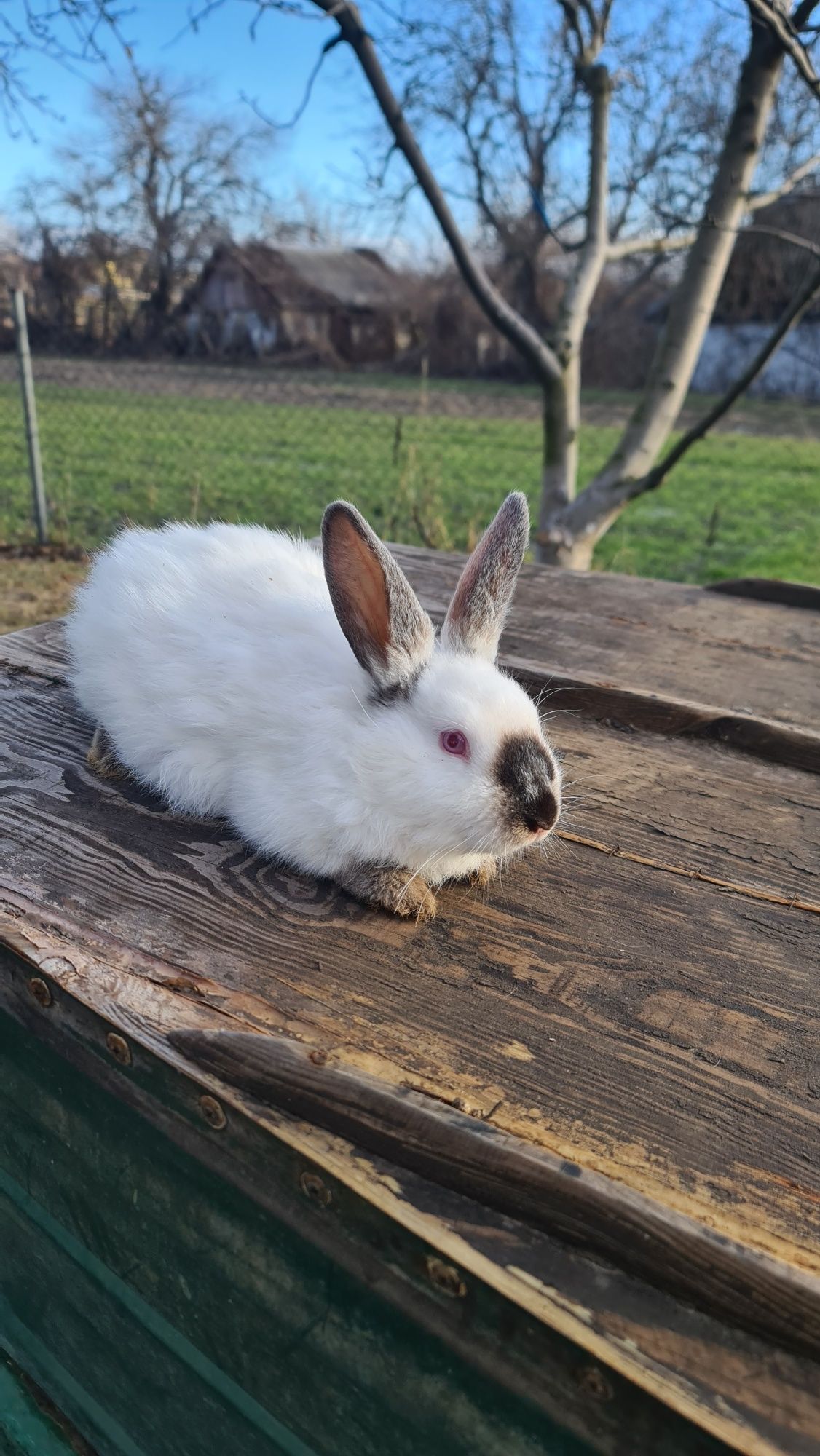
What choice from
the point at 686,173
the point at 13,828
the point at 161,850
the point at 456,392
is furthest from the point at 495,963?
the point at 456,392

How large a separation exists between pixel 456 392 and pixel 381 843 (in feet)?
63.5

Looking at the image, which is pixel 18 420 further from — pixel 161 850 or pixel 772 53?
pixel 161 850

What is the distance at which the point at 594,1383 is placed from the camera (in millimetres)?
824

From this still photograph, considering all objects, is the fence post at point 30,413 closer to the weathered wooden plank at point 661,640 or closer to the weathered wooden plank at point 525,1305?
the weathered wooden plank at point 661,640

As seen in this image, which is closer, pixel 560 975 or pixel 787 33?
pixel 560 975

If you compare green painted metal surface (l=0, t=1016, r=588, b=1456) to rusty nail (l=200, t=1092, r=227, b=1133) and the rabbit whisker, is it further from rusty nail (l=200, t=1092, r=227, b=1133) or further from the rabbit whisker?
the rabbit whisker

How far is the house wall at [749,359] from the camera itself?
66.5 ft

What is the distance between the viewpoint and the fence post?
6336 mm

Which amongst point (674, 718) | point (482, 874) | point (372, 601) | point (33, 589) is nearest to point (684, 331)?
point (674, 718)

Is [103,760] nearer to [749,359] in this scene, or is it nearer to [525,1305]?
[525,1305]

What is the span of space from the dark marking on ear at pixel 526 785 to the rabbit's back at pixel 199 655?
0.32 m

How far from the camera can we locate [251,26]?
3709 mm

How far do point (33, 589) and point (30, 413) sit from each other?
1601mm

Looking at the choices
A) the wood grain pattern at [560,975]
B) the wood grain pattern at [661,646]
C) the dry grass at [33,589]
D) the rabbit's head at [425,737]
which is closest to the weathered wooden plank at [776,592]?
the wood grain pattern at [661,646]
